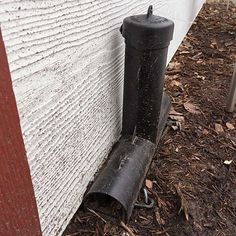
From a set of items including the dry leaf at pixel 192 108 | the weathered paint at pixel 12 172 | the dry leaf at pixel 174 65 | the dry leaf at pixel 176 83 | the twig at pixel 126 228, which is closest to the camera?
the weathered paint at pixel 12 172

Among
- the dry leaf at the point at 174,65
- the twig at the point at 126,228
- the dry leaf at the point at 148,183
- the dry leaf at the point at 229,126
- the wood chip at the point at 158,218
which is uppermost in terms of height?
the twig at the point at 126,228

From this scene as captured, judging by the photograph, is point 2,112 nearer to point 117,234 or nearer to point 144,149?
point 117,234

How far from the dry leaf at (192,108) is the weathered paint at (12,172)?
89.3 inches

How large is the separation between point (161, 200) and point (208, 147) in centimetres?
77

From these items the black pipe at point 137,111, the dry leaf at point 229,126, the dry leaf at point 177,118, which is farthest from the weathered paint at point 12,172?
the dry leaf at point 229,126

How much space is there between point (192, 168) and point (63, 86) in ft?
4.21

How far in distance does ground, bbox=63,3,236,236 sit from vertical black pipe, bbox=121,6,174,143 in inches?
13.4

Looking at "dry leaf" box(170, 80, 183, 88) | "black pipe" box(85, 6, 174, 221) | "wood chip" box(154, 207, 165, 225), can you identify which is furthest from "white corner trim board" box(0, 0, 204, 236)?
"dry leaf" box(170, 80, 183, 88)

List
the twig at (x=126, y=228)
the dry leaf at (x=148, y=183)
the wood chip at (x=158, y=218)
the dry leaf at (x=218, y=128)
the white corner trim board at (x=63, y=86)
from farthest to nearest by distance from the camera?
the dry leaf at (x=218, y=128)
the dry leaf at (x=148, y=183)
the wood chip at (x=158, y=218)
the twig at (x=126, y=228)
the white corner trim board at (x=63, y=86)

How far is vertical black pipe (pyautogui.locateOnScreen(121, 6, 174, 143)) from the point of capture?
5.99 feet

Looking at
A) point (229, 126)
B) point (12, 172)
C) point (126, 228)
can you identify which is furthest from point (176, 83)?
point (12, 172)

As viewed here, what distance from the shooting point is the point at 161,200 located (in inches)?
79.7

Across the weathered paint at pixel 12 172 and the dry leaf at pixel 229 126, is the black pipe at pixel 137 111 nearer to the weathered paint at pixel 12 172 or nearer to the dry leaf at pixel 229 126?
the weathered paint at pixel 12 172

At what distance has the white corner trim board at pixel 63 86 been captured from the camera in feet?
3.74
